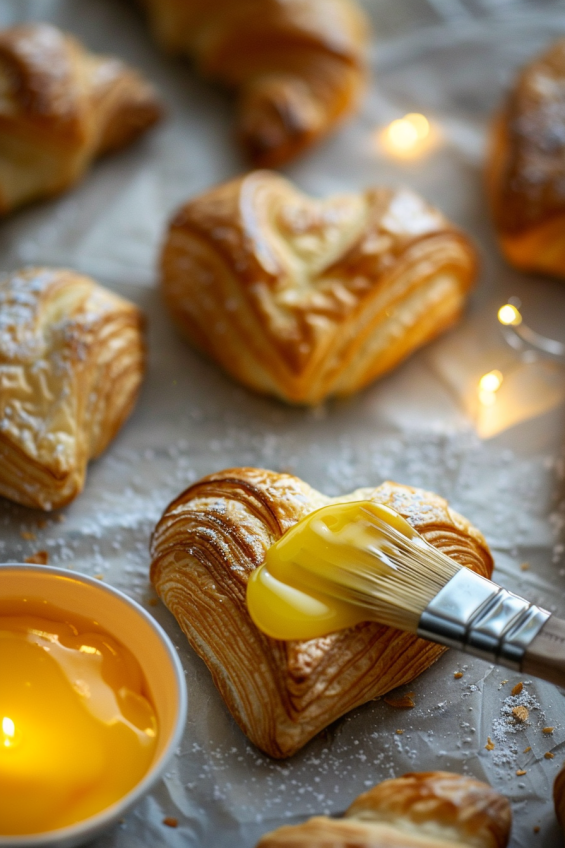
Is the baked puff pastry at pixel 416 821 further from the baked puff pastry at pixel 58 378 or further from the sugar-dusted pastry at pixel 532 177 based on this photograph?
the sugar-dusted pastry at pixel 532 177

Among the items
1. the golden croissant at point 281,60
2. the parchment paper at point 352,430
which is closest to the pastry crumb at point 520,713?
the parchment paper at point 352,430

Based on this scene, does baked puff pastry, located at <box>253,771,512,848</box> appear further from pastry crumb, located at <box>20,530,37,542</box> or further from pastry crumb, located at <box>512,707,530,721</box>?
pastry crumb, located at <box>20,530,37,542</box>

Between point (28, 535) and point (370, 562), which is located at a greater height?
point (370, 562)

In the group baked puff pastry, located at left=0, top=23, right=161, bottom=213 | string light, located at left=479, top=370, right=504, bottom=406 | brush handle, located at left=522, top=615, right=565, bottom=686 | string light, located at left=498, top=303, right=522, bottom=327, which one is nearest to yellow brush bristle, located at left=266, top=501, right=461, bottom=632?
brush handle, located at left=522, top=615, right=565, bottom=686

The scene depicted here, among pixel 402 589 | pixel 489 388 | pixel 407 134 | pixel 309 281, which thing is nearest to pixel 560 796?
pixel 402 589

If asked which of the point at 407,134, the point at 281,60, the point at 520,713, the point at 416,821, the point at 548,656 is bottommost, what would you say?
the point at 520,713

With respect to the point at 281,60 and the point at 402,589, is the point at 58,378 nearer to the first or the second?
the point at 402,589
